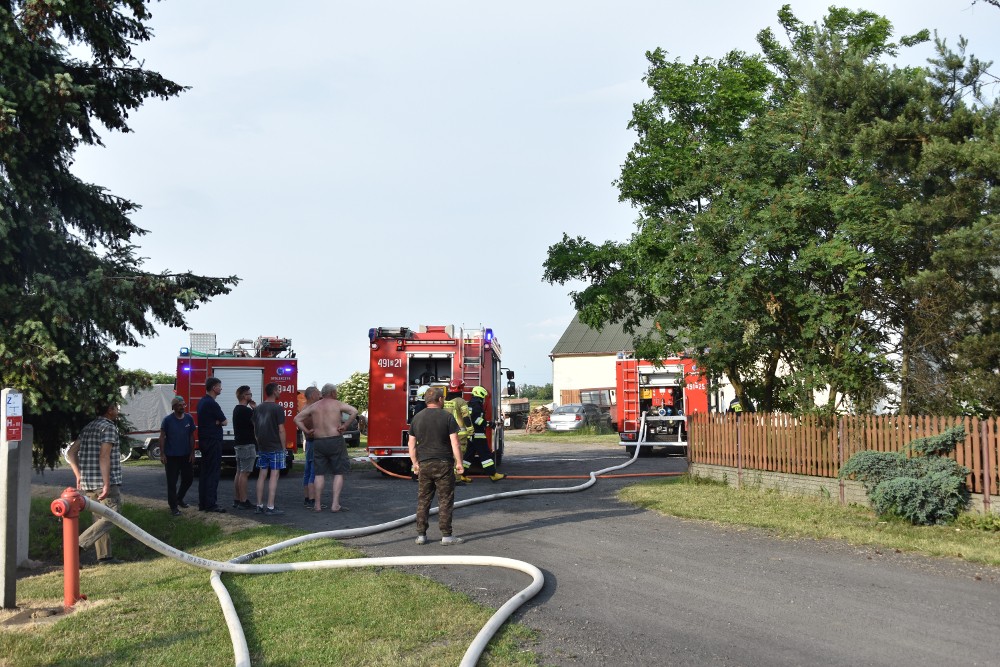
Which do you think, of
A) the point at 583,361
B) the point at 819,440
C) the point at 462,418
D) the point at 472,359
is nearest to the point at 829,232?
the point at 819,440

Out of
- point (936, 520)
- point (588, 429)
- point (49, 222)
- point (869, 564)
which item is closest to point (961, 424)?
point (936, 520)

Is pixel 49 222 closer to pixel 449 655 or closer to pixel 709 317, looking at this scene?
pixel 449 655

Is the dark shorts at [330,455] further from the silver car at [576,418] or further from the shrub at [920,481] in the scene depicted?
the silver car at [576,418]

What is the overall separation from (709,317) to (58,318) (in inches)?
356

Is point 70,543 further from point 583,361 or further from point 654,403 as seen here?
point 583,361

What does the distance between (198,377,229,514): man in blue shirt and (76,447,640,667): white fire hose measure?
303cm

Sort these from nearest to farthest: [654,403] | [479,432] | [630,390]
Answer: [479,432] → [630,390] → [654,403]

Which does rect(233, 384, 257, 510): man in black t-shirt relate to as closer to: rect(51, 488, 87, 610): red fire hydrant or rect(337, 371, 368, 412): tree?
rect(51, 488, 87, 610): red fire hydrant

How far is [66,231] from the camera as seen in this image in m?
10.9

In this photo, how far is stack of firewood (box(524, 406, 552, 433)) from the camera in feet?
137

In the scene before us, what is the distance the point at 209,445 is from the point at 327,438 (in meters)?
1.65

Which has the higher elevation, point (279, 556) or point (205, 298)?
point (205, 298)

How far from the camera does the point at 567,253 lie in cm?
1970

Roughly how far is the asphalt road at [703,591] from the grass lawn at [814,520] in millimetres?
392
